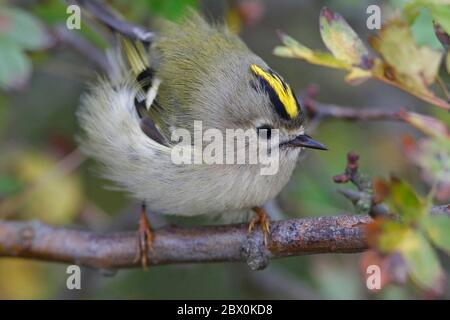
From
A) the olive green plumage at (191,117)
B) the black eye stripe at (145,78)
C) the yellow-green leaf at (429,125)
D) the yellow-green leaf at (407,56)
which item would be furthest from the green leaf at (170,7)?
the yellow-green leaf at (429,125)

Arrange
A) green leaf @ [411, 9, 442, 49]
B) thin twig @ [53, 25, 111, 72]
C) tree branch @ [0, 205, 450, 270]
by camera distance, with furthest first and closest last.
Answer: thin twig @ [53, 25, 111, 72]
green leaf @ [411, 9, 442, 49]
tree branch @ [0, 205, 450, 270]

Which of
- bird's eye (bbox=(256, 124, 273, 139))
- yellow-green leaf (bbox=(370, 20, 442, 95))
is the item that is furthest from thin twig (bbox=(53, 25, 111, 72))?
yellow-green leaf (bbox=(370, 20, 442, 95))

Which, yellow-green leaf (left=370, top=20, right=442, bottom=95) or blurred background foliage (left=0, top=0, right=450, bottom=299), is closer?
yellow-green leaf (left=370, top=20, right=442, bottom=95)

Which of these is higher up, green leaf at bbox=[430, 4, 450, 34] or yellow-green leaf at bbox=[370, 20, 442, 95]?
green leaf at bbox=[430, 4, 450, 34]

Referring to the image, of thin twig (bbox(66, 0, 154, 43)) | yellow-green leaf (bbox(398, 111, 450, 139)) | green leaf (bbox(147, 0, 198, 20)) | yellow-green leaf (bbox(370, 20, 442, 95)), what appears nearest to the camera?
yellow-green leaf (bbox(398, 111, 450, 139))

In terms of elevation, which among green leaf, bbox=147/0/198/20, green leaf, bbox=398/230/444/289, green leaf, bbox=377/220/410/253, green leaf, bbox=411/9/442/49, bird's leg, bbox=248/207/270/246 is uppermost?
green leaf, bbox=147/0/198/20

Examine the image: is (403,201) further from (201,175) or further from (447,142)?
(201,175)

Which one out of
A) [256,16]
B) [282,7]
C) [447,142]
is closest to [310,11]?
[282,7]

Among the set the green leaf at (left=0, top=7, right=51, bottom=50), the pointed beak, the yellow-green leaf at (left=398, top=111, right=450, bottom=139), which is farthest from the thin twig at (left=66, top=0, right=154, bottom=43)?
the yellow-green leaf at (left=398, top=111, right=450, bottom=139)

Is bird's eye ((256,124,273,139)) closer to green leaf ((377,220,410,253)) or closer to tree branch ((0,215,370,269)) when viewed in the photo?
tree branch ((0,215,370,269))
